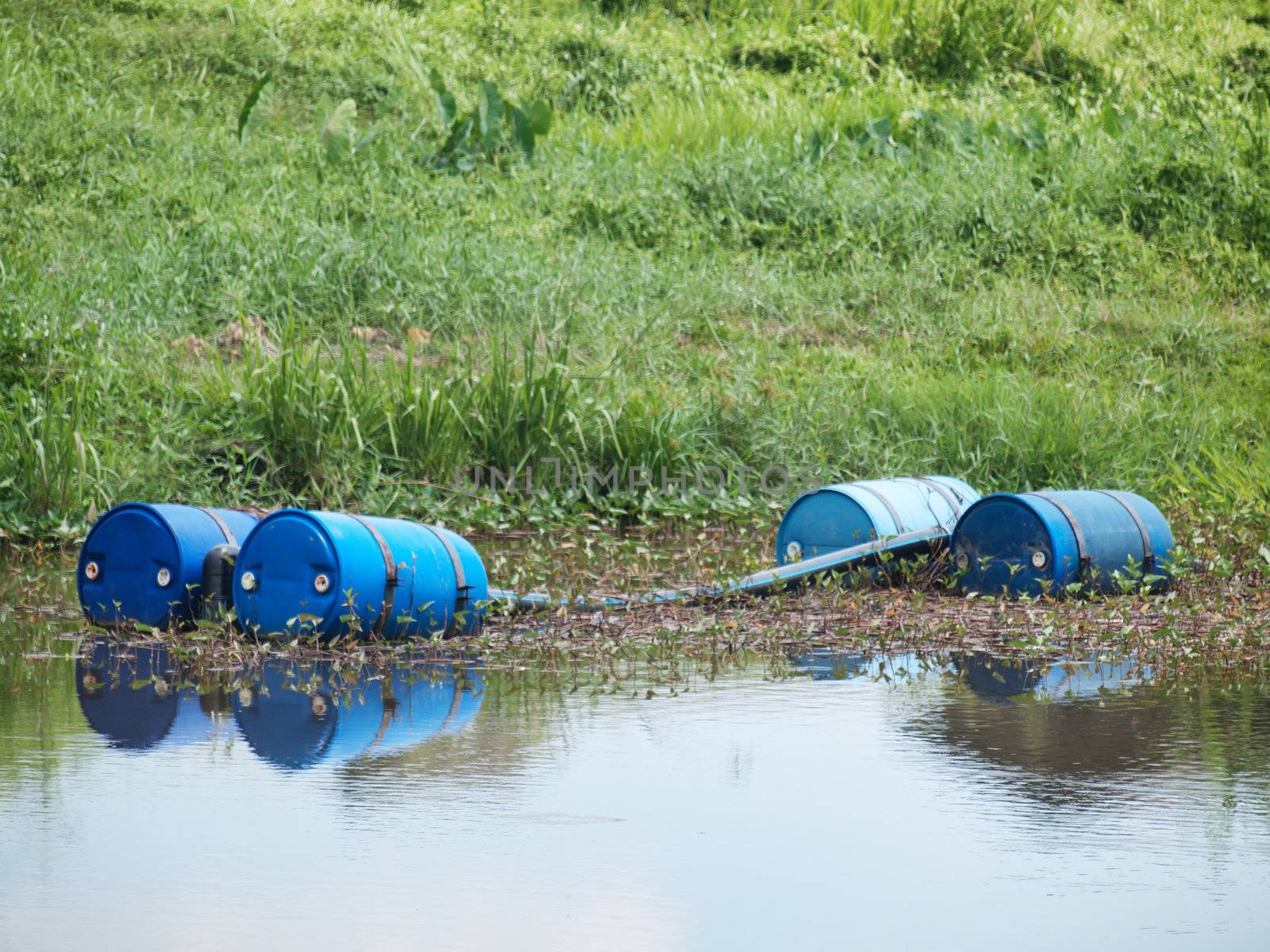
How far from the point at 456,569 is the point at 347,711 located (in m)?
1.50

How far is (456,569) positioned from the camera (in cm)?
752

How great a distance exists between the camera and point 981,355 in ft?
52.1

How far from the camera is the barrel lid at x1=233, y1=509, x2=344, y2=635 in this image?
277 inches

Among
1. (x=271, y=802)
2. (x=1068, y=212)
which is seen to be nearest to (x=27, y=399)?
(x=271, y=802)

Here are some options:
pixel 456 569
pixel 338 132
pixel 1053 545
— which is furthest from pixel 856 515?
pixel 338 132

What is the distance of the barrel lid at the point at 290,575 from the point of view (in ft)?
23.0

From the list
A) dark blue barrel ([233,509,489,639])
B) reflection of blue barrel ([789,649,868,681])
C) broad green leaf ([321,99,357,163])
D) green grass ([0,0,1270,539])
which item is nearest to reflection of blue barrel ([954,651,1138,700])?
reflection of blue barrel ([789,649,868,681])

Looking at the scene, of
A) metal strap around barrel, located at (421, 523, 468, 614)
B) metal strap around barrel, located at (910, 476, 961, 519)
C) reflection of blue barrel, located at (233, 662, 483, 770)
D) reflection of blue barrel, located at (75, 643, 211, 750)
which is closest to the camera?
reflection of blue barrel, located at (233, 662, 483, 770)

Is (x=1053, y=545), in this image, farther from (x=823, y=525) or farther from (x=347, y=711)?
(x=347, y=711)

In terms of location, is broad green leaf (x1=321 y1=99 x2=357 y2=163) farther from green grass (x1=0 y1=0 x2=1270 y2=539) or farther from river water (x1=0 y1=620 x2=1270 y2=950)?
river water (x1=0 y1=620 x2=1270 y2=950)

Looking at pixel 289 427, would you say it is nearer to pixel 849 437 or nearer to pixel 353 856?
pixel 849 437

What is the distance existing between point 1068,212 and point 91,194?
395 inches

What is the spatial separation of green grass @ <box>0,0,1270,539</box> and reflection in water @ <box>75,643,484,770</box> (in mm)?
4185

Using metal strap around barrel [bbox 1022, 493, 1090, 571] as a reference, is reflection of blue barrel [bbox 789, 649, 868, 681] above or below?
below
